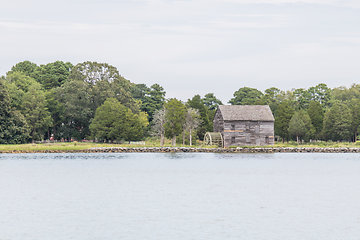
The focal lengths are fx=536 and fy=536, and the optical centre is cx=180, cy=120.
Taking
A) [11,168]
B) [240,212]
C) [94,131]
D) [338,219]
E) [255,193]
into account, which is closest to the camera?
[338,219]

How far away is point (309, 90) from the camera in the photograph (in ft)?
484

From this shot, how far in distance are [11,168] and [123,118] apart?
133 ft

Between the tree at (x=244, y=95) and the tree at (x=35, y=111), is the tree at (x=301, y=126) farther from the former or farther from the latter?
the tree at (x=35, y=111)

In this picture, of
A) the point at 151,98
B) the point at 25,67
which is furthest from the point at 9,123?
the point at 151,98

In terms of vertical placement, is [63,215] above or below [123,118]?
below

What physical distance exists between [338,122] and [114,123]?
4504 centimetres

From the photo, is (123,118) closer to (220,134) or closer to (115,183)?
(220,134)

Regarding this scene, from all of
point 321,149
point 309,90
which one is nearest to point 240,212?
point 321,149

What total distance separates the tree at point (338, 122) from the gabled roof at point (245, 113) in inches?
707

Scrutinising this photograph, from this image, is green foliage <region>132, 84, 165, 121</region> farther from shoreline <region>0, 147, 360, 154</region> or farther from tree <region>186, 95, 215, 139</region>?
shoreline <region>0, 147, 360, 154</region>

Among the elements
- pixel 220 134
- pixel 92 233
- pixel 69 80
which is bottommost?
pixel 92 233

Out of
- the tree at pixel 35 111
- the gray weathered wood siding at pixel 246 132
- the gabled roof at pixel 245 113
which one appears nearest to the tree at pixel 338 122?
the gabled roof at pixel 245 113

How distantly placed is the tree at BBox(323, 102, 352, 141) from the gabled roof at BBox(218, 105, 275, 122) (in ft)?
59.0

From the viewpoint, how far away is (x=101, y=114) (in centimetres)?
9894
